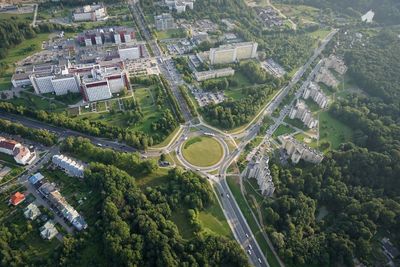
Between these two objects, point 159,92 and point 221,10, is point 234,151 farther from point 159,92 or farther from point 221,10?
point 221,10

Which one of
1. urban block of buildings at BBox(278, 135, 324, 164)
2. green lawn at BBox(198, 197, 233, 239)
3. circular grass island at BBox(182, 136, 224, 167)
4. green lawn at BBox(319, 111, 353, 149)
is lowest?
green lawn at BBox(198, 197, 233, 239)

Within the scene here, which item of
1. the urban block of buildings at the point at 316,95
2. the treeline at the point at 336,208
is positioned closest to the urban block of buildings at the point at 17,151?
the treeline at the point at 336,208

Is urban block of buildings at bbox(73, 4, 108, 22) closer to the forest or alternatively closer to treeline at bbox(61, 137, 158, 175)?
treeline at bbox(61, 137, 158, 175)

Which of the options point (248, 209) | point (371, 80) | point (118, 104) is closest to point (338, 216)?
point (248, 209)

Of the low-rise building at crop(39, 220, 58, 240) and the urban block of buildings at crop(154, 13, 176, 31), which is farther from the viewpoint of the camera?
the urban block of buildings at crop(154, 13, 176, 31)

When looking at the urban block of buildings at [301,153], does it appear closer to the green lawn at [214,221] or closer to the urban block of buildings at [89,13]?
the green lawn at [214,221]

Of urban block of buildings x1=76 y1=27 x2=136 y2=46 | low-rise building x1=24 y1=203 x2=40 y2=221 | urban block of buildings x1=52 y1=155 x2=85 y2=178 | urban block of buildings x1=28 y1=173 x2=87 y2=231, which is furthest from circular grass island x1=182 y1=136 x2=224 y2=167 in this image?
urban block of buildings x1=76 y1=27 x2=136 y2=46
